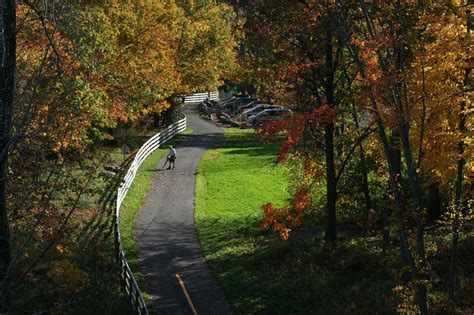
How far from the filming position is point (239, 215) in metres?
29.9

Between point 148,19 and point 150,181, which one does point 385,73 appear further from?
point 148,19

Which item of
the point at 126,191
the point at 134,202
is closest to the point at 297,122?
the point at 134,202

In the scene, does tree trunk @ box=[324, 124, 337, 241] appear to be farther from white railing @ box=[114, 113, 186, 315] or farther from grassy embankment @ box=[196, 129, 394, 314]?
white railing @ box=[114, 113, 186, 315]

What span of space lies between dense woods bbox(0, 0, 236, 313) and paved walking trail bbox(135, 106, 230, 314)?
156 cm

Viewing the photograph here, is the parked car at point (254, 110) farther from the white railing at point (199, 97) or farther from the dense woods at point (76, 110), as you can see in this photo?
the white railing at point (199, 97)

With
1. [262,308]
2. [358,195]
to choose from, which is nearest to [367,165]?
[358,195]

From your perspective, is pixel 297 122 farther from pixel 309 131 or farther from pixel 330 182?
pixel 309 131

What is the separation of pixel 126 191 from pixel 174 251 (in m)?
9.17

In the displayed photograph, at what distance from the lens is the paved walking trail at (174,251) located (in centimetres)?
1945

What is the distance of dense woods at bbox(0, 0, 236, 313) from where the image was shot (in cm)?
932

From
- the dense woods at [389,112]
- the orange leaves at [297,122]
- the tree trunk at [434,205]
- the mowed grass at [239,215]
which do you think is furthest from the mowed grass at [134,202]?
the tree trunk at [434,205]

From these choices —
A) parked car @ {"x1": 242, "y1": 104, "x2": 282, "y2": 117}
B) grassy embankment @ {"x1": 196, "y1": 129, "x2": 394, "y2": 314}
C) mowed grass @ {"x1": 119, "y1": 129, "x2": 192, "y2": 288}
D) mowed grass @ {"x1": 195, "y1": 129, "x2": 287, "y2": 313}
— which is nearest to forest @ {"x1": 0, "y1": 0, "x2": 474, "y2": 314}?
grassy embankment @ {"x1": 196, "y1": 129, "x2": 394, "y2": 314}

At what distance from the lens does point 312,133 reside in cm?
2309

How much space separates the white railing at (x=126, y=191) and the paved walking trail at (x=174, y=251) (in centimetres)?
113
